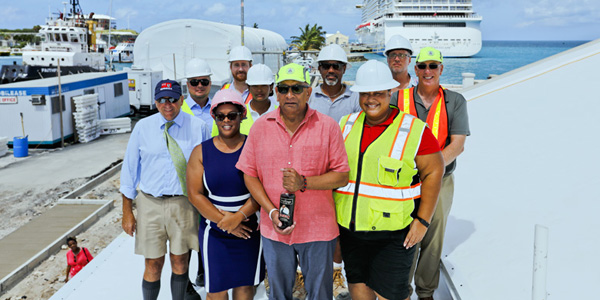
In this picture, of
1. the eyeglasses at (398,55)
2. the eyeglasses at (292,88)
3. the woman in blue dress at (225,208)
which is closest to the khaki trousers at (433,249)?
the woman in blue dress at (225,208)

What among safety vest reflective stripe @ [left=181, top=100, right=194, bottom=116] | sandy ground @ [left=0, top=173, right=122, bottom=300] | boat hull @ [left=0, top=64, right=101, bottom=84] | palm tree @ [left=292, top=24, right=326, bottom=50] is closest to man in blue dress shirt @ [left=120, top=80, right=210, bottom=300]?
safety vest reflective stripe @ [left=181, top=100, right=194, bottom=116]

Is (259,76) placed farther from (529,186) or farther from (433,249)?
(529,186)

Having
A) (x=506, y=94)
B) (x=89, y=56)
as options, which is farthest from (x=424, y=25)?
(x=506, y=94)

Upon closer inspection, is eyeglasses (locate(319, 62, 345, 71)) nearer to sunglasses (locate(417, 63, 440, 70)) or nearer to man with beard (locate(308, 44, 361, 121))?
man with beard (locate(308, 44, 361, 121))

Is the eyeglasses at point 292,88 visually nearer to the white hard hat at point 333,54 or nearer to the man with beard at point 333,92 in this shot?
the man with beard at point 333,92

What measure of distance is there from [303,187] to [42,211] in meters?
9.24

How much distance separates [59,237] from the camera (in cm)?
802

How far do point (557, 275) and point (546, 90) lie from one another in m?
3.58

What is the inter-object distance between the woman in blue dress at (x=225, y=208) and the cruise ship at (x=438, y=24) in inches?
2785

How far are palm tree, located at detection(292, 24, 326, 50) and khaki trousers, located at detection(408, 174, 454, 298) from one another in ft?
228

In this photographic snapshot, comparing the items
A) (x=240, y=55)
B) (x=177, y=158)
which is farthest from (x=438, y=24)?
(x=177, y=158)

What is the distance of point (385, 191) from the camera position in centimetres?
254

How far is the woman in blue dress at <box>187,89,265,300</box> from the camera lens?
9.24 feet

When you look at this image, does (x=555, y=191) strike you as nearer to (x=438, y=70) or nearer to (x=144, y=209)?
(x=438, y=70)
